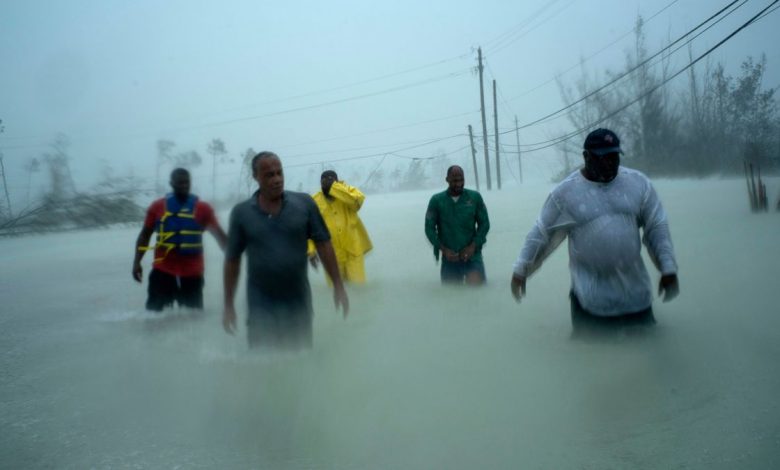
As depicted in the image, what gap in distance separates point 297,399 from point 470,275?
3730 millimetres

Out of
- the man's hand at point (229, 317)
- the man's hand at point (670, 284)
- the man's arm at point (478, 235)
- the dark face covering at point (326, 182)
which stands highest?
the dark face covering at point (326, 182)

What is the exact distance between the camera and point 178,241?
6703mm

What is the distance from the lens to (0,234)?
19.4 meters

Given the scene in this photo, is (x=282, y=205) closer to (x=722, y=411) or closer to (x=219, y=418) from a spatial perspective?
(x=219, y=418)

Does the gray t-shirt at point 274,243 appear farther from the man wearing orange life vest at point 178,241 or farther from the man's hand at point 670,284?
the man's hand at point 670,284

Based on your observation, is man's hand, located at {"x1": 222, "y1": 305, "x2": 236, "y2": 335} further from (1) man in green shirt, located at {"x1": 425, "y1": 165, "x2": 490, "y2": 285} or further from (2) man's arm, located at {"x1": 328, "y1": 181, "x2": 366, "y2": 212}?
(2) man's arm, located at {"x1": 328, "y1": 181, "x2": 366, "y2": 212}

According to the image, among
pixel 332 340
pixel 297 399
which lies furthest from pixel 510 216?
pixel 297 399

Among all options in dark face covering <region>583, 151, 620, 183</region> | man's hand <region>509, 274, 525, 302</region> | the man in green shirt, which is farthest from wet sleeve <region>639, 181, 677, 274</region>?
the man in green shirt

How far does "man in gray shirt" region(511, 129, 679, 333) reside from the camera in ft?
14.5

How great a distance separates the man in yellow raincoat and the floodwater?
594 mm

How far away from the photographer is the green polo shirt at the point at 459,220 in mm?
7707

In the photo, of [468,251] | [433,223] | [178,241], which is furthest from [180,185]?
[468,251]

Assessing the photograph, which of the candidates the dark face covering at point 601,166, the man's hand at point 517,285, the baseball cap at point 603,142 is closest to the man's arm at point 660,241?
the dark face covering at point 601,166

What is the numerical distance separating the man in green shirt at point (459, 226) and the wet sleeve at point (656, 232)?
3.20m
